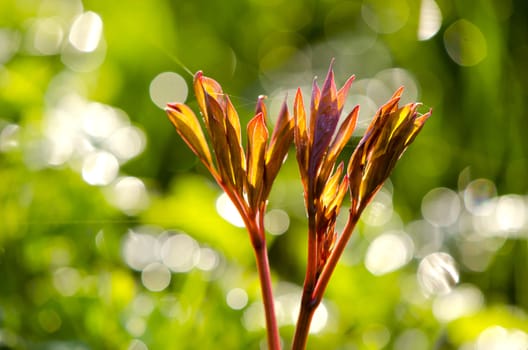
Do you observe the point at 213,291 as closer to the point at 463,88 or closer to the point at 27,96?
the point at 27,96

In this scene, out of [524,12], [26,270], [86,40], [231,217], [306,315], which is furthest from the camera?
[524,12]

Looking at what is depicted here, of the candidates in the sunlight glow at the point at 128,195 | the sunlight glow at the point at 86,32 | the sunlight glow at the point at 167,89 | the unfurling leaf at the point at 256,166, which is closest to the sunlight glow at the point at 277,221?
the sunlight glow at the point at 128,195

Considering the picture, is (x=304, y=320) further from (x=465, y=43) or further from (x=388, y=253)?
(x=465, y=43)

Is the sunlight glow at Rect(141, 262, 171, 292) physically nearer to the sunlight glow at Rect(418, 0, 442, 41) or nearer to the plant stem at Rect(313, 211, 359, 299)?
the plant stem at Rect(313, 211, 359, 299)

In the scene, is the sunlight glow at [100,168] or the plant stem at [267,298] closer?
the plant stem at [267,298]

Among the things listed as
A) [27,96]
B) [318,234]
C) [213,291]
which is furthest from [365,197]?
[27,96]

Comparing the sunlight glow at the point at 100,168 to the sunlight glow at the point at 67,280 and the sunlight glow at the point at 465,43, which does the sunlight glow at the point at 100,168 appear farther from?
the sunlight glow at the point at 465,43
